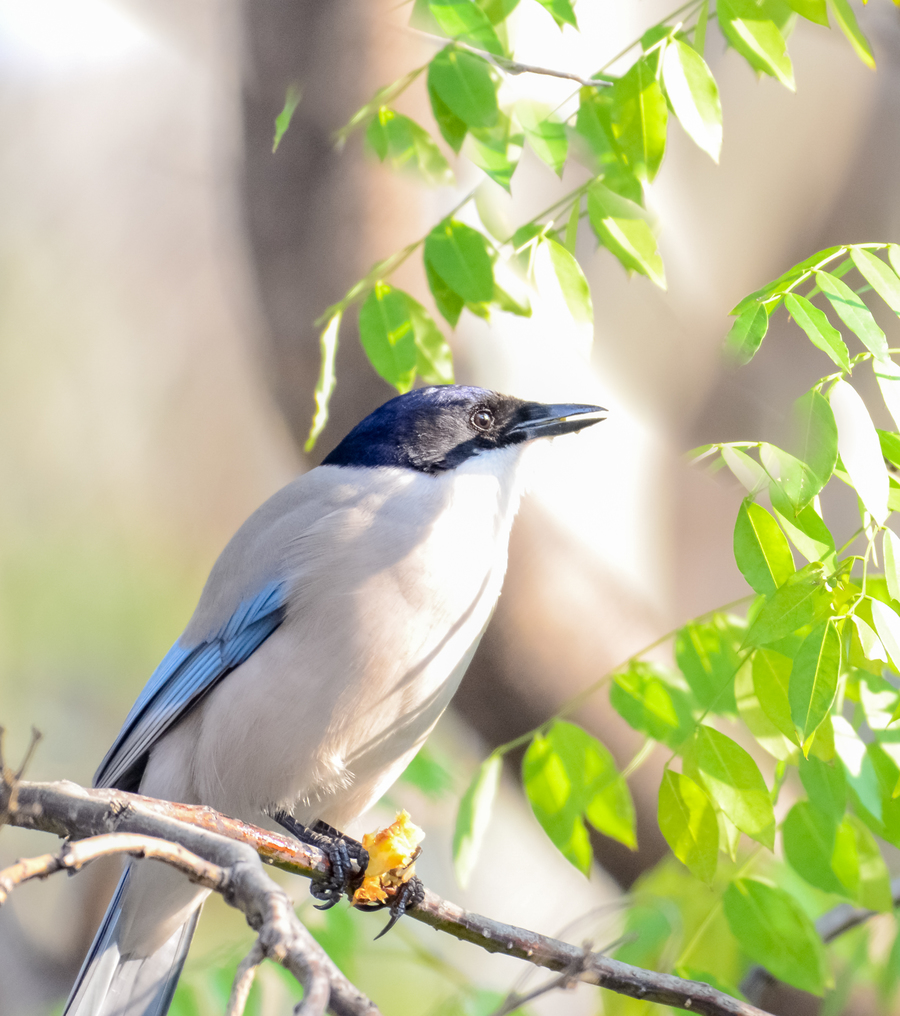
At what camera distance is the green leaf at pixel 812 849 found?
205 centimetres

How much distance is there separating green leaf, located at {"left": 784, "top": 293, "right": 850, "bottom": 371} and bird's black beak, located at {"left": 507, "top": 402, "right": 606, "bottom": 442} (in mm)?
1240

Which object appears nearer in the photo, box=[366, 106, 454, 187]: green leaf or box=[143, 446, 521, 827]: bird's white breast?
box=[143, 446, 521, 827]: bird's white breast

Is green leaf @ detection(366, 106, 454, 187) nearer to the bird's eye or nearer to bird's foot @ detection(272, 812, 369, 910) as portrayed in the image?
the bird's eye

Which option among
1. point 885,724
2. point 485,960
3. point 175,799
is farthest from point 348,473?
point 485,960

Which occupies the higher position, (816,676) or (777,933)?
(816,676)

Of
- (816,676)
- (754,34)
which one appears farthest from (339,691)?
(754,34)

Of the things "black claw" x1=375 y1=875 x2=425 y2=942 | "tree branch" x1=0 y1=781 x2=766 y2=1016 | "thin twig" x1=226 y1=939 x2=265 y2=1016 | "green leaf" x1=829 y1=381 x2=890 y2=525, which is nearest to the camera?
"thin twig" x1=226 y1=939 x2=265 y2=1016

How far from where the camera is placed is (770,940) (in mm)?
2113

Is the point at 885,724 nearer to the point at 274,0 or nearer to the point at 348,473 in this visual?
the point at 348,473

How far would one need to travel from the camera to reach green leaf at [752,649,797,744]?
1.87 meters

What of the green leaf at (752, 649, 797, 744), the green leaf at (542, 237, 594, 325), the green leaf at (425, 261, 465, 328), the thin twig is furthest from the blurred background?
the thin twig

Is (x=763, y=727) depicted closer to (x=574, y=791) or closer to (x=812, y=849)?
(x=812, y=849)

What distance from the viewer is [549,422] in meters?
2.90

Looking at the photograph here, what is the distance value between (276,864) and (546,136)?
1623 mm
